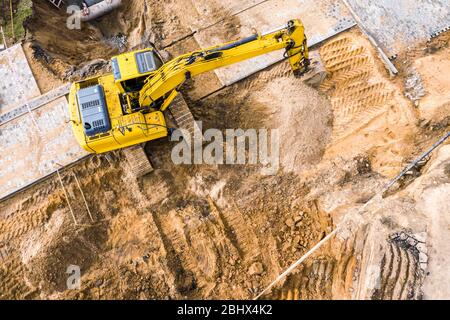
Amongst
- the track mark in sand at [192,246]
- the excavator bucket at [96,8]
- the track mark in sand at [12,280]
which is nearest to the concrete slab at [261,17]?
the excavator bucket at [96,8]

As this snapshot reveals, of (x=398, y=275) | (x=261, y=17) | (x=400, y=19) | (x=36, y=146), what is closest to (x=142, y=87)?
(x=36, y=146)

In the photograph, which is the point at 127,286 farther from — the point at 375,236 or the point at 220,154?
the point at 375,236

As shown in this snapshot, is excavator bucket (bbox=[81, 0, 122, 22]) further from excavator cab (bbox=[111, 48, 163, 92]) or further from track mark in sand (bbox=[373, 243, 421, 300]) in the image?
track mark in sand (bbox=[373, 243, 421, 300])

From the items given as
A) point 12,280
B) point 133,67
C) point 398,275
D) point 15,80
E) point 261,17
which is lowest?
point 398,275

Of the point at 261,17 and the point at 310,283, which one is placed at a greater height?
the point at 261,17

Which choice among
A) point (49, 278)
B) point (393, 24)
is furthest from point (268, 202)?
point (393, 24)

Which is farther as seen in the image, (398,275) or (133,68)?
(133,68)

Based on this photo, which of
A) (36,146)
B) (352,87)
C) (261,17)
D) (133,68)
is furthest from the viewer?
(261,17)

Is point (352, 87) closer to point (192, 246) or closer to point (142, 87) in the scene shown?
point (142, 87)
